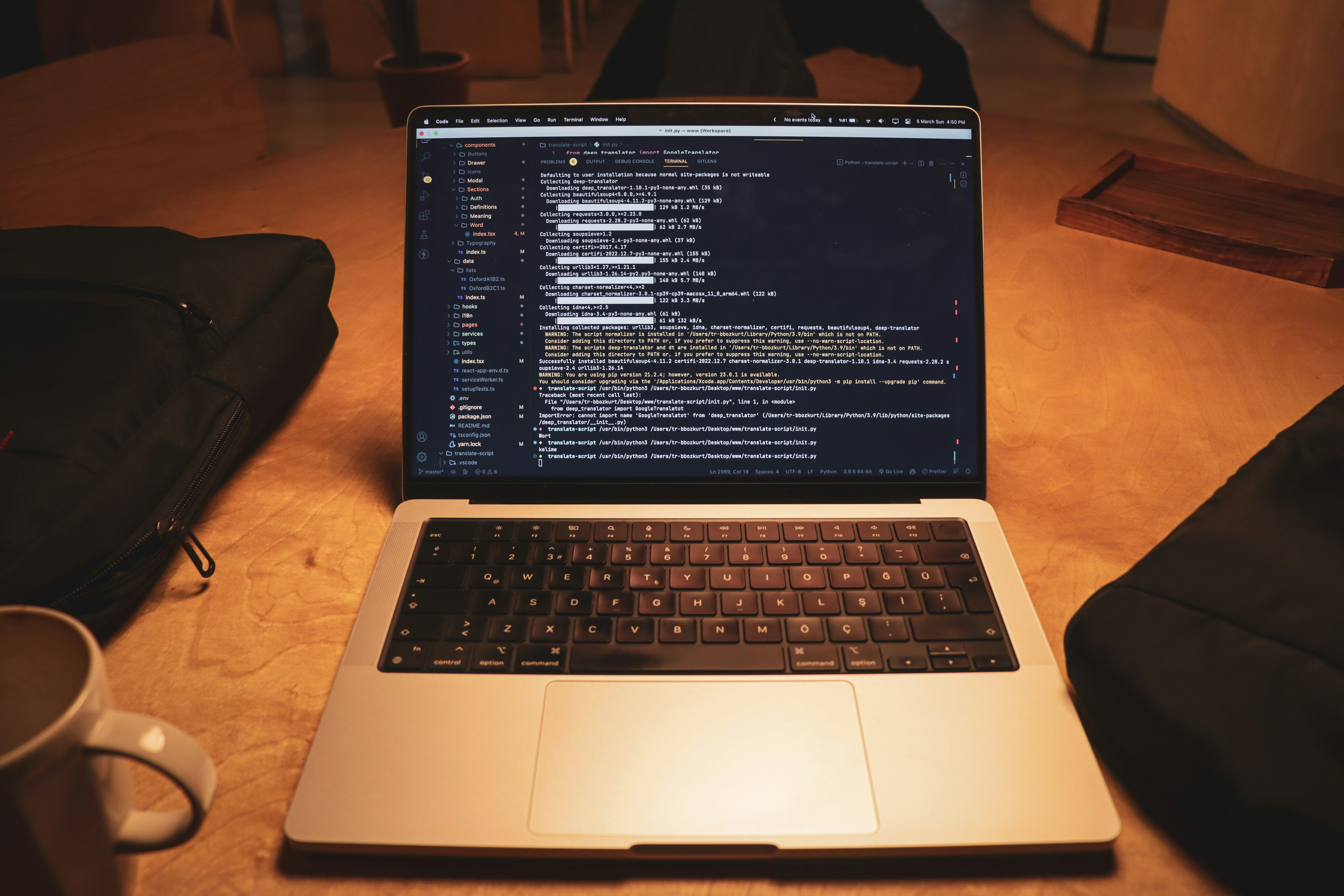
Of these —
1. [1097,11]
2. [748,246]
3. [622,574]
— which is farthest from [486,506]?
[1097,11]

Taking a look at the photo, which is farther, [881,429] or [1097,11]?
[1097,11]

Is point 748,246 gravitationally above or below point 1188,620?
above

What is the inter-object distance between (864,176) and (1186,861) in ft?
1.58

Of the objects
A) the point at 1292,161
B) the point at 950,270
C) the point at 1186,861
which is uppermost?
the point at 950,270

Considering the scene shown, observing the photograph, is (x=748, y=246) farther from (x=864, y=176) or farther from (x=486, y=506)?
(x=486, y=506)

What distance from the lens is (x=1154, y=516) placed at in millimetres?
638

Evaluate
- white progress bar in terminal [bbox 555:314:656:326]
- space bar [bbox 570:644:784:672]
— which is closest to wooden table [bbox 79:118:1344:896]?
space bar [bbox 570:644:784:672]

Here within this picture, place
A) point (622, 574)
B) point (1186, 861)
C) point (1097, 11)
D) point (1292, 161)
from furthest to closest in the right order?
point (1097, 11) < point (1292, 161) < point (622, 574) < point (1186, 861)

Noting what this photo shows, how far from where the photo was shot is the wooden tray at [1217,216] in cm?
91

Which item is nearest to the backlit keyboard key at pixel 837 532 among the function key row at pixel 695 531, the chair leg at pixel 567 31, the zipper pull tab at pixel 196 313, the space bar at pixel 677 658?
the function key row at pixel 695 531

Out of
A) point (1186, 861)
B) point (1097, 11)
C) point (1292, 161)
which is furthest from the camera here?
point (1097, 11)

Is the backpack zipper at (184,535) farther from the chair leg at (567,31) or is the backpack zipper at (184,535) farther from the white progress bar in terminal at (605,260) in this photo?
the chair leg at (567,31)

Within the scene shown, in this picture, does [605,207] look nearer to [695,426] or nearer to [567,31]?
[695,426]

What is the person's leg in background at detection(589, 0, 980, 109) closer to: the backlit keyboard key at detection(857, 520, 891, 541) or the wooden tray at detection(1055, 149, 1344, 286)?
the wooden tray at detection(1055, 149, 1344, 286)
